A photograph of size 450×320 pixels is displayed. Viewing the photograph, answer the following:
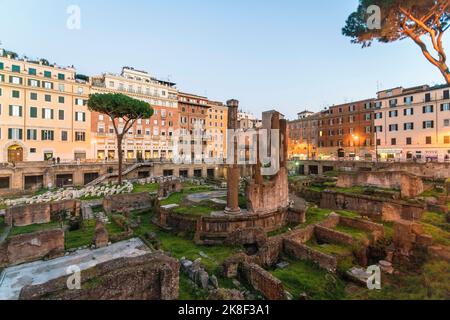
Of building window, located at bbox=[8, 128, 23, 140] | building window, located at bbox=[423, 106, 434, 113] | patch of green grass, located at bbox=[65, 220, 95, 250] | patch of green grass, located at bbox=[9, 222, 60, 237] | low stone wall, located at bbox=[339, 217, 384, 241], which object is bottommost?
patch of green grass, located at bbox=[65, 220, 95, 250]

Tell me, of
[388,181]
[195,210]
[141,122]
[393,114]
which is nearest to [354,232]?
[195,210]

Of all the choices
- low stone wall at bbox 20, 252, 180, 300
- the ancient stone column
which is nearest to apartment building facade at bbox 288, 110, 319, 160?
the ancient stone column

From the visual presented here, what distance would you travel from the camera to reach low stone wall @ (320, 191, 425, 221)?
17.2 metres

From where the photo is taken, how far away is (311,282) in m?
8.91

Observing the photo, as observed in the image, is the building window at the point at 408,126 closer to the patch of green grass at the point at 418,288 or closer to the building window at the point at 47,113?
the patch of green grass at the point at 418,288

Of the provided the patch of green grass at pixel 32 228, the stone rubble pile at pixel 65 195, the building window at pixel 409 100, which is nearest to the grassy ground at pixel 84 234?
the patch of green grass at pixel 32 228

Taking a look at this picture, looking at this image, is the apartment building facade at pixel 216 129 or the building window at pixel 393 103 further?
the apartment building facade at pixel 216 129

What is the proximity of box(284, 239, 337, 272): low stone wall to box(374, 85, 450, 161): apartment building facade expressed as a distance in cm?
3520

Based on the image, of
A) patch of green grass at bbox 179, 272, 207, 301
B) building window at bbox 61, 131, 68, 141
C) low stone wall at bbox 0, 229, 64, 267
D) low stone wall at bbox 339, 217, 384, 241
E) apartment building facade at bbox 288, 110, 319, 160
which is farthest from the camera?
apartment building facade at bbox 288, 110, 319, 160

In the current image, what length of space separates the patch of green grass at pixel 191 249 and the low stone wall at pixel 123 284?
9.52 feet

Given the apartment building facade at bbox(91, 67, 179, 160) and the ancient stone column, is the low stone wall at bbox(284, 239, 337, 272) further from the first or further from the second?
the apartment building facade at bbox(91, 67, 179, 160)

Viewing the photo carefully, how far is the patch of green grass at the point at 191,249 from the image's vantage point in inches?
404

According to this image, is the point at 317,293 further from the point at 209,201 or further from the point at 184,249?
the point at 209,201
